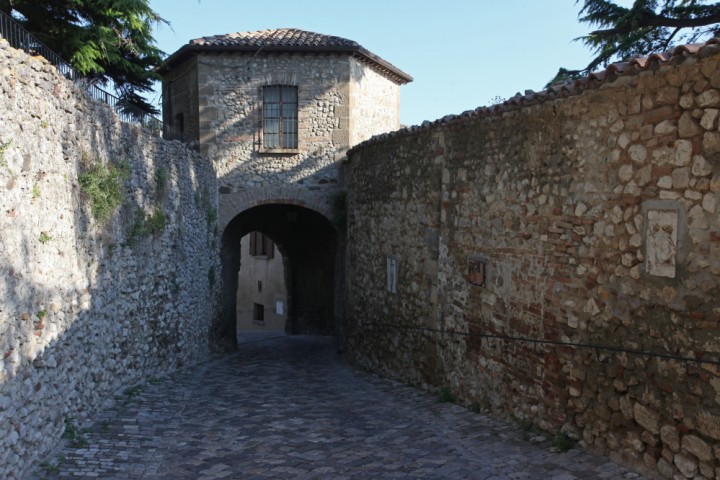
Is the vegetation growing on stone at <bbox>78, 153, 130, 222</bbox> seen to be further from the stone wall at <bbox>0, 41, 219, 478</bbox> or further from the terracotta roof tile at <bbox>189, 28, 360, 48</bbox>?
the terracotta roof tile at <bbox>189, 28, 360, 48</bbox>

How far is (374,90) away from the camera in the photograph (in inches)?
595

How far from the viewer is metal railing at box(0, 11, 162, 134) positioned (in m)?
5.74

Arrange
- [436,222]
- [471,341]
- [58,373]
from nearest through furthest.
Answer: [58,373] → [471,341] → [436,222]

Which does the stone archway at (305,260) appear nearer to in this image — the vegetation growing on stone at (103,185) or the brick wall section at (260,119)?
the brick wall section at (260,119)

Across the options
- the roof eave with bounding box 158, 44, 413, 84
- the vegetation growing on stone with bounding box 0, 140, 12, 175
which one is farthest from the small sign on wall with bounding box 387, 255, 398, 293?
the vegetation growing on stone with bounding box 0, 140, 12, 175

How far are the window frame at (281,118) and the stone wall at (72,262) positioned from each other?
3544mm

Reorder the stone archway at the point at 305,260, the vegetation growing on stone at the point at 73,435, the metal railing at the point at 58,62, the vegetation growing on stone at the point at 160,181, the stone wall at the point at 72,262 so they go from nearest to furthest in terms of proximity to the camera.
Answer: the stone wall at the point at 72,262, the metal railing at the point at 58,62, the vegetation growing on stone at the point at 73,435, the vegetation growing on stone at the point at 160,181, the stone archway at the point at 305,260

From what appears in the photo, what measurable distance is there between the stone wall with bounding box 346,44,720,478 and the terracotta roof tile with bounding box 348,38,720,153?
0.02 meters

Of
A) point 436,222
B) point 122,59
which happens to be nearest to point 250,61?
point 122,59

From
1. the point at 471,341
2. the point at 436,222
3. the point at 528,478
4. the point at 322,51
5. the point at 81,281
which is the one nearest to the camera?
the point at 528,478

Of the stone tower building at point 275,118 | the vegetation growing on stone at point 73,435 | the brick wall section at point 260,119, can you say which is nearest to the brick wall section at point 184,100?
the stone tower building at point 275,118

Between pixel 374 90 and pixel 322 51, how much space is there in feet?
5.96

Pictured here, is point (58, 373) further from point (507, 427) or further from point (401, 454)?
point (507, 427)

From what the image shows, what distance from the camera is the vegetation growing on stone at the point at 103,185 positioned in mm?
6844
